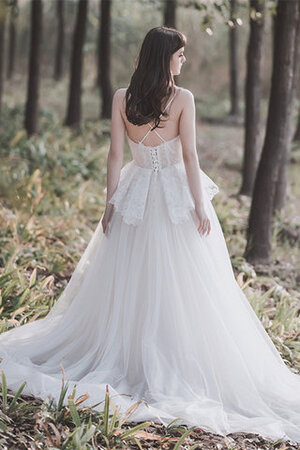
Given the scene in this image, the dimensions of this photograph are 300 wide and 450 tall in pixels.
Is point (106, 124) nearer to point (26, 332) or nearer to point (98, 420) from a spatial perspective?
point (26, 332)

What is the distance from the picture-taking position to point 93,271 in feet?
14.5

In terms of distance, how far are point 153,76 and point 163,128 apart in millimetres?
370

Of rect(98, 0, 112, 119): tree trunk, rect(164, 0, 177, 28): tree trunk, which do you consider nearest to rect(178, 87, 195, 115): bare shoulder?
rect(164, 0, 177, 28): tree trunk

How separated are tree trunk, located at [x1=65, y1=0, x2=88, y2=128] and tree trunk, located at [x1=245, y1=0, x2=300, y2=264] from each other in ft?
26.2

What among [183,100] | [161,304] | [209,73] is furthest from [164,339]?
[209,73]

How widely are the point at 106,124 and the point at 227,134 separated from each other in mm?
4539

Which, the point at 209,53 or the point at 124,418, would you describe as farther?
the point at 209,53

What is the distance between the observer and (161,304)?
4109mm

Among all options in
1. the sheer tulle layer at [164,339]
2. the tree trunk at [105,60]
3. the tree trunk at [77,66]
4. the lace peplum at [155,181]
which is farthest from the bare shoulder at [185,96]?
the tree trunk at [105,60]

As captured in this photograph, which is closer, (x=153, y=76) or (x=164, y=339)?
(x=153, y=76)

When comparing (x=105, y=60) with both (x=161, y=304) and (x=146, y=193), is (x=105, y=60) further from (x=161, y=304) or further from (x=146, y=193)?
(x=161, y=304)

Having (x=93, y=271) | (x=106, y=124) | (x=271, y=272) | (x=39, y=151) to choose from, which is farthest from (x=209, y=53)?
(x=93, y=271)

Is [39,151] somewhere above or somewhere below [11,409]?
above

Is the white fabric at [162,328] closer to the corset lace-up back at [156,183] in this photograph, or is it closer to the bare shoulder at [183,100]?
the corset lace-up back at [156,183]
